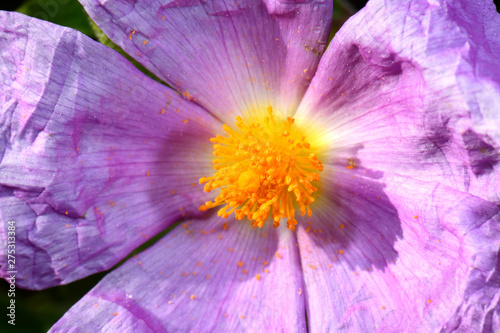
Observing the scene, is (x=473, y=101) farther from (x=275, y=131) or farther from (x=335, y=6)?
(x=335, y=6)

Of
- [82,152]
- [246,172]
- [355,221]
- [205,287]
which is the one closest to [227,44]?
[246,172]

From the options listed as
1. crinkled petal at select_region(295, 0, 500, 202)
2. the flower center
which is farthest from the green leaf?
crinkled petal at select_region(295, 0, 500, 202)

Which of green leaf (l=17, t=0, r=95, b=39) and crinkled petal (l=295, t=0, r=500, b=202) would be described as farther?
green leaf (l=17, t=0, r=95, b=39)

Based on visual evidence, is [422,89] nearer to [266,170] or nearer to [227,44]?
[266,170]

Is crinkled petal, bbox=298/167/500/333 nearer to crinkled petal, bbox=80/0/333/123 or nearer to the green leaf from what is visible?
crinkled petal, bbox=80/0/333/123

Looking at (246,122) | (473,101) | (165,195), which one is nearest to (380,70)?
(473,101)

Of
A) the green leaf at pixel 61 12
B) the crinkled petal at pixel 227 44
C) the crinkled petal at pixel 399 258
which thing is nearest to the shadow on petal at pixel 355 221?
the crinkled petal at pixel 399 258

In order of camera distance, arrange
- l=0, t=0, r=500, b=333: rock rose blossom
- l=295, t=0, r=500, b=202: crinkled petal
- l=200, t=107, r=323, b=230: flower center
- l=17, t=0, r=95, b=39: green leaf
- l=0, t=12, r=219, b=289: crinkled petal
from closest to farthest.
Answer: l=295, t=0, r=500, b=202: crinkled petal → l=0, t=0, r=500, b=333: rock rose blossom → l=0, t=12, r=219, b=289: crinkled petal → l=200, t=107, r=323, b=230: flower center → l=17, t=0, r=95, b=39: green leaf
